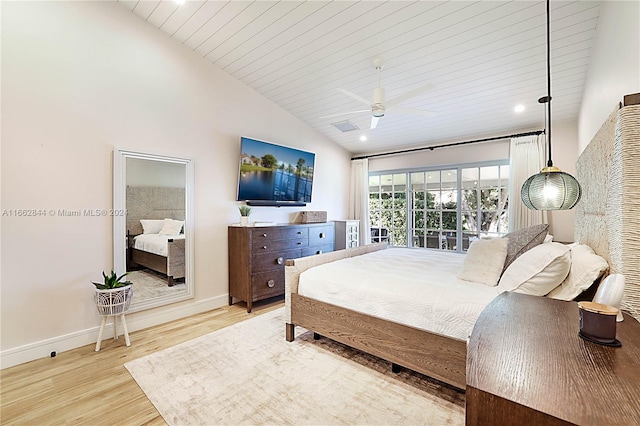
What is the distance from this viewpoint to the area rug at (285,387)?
176 centimetres

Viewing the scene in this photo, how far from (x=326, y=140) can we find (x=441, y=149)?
204 cm

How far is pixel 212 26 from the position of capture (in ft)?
9.91

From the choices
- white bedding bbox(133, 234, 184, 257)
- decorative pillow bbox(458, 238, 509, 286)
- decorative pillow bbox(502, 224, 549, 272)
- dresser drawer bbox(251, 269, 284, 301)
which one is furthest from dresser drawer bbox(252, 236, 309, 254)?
decorative pillow bbox(502, 224, 549, 272)

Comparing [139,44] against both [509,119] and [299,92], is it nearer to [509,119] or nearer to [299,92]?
[299,92]

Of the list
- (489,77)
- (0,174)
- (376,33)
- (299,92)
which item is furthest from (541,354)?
(299,92)

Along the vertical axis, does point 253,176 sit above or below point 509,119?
below

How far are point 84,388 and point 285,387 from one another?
4.72ft

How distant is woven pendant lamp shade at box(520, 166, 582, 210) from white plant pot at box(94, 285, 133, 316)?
3294mm

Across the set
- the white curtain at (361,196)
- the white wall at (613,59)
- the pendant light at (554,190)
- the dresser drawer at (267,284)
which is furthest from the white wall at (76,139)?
the white wall at (613,59)

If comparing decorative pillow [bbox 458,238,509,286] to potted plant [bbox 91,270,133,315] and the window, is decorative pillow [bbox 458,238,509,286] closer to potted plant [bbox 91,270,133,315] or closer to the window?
the window

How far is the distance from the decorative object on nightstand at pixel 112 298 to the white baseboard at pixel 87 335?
0.68 feet

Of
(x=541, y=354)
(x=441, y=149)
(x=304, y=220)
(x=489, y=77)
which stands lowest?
(x=541, y=354)

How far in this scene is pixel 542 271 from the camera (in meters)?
1.70

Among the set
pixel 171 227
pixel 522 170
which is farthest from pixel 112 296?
pixel 522 170
